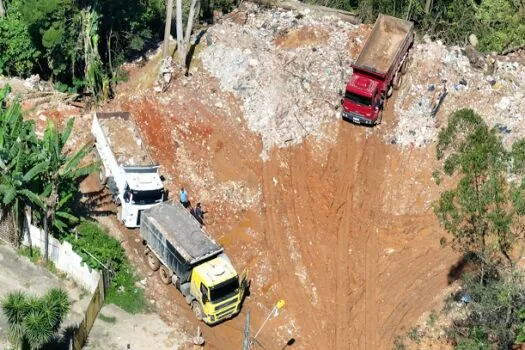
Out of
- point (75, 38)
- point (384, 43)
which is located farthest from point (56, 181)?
point (384, 43)

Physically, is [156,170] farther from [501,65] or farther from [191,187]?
[501,65]

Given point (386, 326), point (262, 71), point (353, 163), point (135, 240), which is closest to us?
point (386, 326)

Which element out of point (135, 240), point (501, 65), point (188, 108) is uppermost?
point (501, 65)

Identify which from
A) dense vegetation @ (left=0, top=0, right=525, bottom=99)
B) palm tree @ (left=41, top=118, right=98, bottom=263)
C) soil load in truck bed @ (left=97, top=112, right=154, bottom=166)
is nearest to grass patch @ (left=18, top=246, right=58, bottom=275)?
palm tree @ (left=41, top=118, right=98, bottom=263)

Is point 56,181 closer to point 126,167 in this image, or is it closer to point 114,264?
point 126,167

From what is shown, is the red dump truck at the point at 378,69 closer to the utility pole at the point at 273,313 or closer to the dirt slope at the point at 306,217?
the dirt slope at the point at 306,217

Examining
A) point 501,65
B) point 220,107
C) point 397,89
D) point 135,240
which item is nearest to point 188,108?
point 220,107

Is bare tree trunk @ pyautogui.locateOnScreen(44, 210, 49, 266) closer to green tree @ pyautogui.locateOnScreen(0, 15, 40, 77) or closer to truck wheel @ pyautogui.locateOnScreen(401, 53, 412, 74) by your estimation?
green tree @ pyautogui.locateOnScreen(0, 15, 40, 77)
